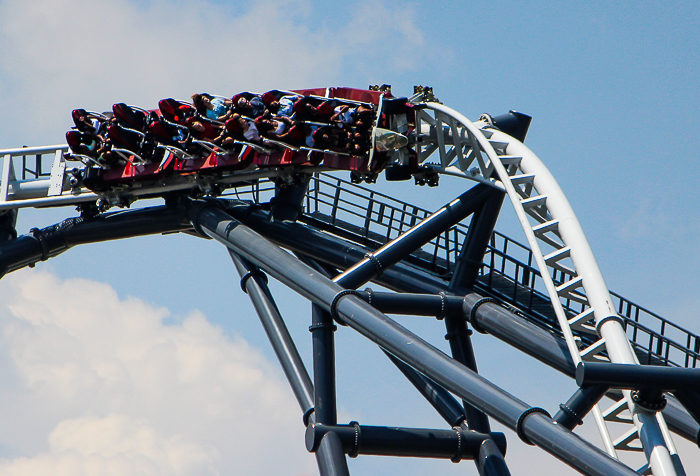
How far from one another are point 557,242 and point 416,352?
197cm

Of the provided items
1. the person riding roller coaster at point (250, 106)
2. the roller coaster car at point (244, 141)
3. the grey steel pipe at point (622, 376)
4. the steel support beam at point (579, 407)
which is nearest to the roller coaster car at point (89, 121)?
the roller coaster car at point (244, 141)

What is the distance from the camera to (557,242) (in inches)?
414

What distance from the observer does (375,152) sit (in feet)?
37.4

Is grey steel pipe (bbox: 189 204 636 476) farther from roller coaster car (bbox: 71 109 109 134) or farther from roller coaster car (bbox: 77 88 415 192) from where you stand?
roller coaster car (bbox: 71 109 109 134)

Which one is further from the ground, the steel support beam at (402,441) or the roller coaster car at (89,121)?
the roller coaster car at (89,121)

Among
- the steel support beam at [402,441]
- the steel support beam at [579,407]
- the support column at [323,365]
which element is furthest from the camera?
the support column at [323,365]

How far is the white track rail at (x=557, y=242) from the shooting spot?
→ 8742mm

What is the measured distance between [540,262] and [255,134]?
4.07m

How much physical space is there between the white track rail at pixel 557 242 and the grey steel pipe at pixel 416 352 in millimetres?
613

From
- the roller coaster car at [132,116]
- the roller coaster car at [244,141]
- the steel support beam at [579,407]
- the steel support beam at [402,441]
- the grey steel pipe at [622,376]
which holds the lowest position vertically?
the grey steel pipe at [622,376]

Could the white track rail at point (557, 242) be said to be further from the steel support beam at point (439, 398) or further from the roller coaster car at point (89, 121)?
the roller coaster car at point (89, 121)

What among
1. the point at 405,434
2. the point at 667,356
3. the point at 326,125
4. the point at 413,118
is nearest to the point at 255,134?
the point at 326,125

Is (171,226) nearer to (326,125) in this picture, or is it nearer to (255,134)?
(255,134)

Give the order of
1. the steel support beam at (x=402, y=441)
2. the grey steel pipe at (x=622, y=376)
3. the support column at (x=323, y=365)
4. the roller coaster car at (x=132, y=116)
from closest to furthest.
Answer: the grey steel pipe at (x=622, y=376), the steel support beam at (x=402, y=441), the support column at (x=323, y=365), the roller coaster car at (x=132, y=116)
